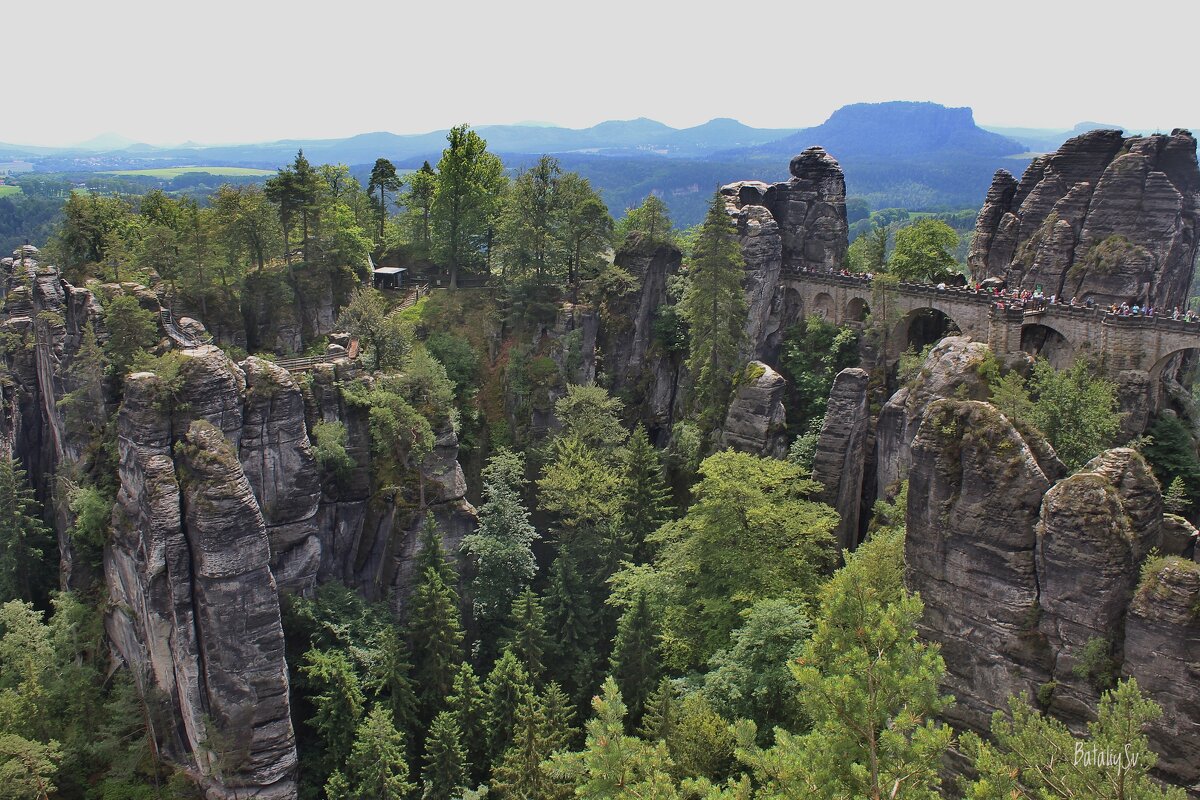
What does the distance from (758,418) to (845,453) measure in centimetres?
596

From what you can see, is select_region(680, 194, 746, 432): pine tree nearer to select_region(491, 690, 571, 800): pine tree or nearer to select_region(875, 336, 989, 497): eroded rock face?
select_region(875, 336, 989, 497): eroded rock face

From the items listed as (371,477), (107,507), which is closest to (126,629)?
(107,507)

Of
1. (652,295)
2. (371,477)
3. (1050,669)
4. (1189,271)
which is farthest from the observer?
(652,295)

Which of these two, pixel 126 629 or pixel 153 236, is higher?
pixel 153 236

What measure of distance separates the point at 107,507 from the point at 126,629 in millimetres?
5648

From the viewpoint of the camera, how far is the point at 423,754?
3831 cm

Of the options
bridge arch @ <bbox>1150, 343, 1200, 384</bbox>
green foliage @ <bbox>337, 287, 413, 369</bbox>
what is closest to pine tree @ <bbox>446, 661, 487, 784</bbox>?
green foliage @ <bbox>337, 287, 413, 369</bbox>

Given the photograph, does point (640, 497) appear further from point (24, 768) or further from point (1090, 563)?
point (24, 768)

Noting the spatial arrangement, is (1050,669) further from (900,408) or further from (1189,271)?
(1189,271)

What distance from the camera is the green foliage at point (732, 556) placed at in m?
36.3

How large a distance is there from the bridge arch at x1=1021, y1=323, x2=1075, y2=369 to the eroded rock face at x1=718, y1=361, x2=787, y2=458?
49.7 feet

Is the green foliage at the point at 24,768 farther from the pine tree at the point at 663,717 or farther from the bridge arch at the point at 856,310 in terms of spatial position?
the bridge arch at the point at 856,310

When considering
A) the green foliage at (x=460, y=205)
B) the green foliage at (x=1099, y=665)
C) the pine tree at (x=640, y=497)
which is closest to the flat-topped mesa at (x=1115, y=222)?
the pine tree at (x=640, y=497)

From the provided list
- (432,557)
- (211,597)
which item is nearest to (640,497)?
(432,557)
